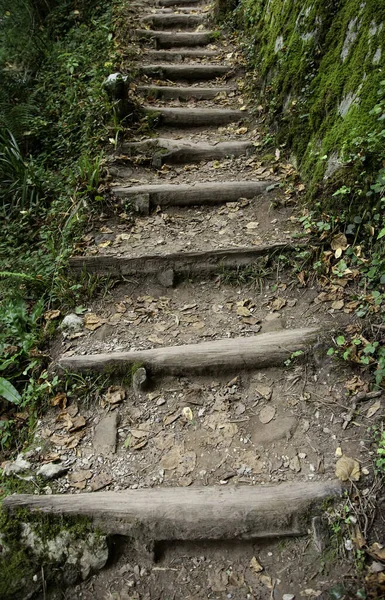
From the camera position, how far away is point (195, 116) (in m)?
4.76

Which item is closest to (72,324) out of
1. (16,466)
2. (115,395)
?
(115,395)

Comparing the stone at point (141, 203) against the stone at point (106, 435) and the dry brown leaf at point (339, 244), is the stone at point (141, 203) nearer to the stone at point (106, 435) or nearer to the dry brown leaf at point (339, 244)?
the dry brown leaf at point (339, 244)

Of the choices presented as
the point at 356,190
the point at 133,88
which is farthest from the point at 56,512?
the point at 133,88

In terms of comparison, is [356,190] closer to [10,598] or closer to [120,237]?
[120,237]

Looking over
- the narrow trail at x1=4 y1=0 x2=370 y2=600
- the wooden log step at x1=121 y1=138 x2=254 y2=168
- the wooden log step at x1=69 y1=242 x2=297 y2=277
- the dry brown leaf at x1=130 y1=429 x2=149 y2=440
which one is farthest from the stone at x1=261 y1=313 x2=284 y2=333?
the wooden log step at x1=121 y1=138 x2=254 y2=168

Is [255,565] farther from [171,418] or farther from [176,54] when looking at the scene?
[176,54]

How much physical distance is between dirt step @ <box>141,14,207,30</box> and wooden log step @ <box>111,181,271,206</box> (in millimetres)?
4092

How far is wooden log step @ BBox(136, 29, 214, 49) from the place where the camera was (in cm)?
602

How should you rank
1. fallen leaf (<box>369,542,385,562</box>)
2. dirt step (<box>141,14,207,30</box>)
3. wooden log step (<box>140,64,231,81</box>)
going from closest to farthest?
fallen leaf (<box>369,542,385,562</box>) → wooden log step (<box>140,64,231,81</box>) → dirt step (<box>141,14,207,30</box>)

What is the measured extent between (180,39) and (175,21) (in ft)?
2.20

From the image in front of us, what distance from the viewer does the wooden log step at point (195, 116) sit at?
473cm

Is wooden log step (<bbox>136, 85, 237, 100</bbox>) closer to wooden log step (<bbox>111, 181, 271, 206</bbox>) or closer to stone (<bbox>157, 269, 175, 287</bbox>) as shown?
wooden log step (<bbox>111, 181, 271, 206</bbox>)

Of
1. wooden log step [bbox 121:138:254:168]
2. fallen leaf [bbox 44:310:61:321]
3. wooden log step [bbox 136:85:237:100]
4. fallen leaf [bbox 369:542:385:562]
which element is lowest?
fallen leaf [bbox 44:310:61:321]

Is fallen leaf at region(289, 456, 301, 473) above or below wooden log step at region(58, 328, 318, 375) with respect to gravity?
below
